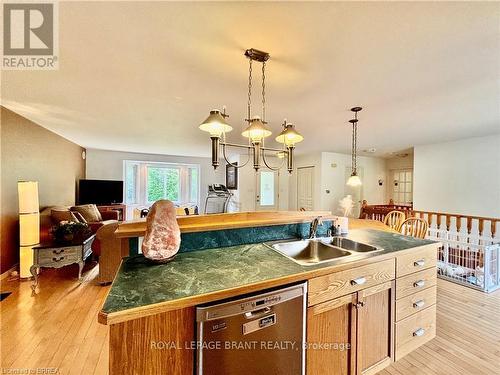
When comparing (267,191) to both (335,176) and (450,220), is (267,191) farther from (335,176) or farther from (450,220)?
(450,220)

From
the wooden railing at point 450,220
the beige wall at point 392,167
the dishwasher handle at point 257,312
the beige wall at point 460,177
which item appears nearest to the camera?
the dishwasher handle at point 257,312

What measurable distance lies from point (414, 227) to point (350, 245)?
6.26ft

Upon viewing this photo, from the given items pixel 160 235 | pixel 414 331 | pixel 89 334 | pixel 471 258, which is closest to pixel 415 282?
pixel 414 331

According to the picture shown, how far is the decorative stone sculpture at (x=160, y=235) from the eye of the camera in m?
1.30

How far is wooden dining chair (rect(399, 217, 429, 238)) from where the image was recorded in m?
2.97

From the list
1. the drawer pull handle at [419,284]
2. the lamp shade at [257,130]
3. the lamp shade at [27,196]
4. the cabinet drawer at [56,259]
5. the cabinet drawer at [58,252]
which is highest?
the lamp shade at [257,130]

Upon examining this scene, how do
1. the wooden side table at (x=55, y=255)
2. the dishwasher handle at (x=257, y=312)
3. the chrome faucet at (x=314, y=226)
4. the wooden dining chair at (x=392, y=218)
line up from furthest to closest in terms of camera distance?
the wooden dining chair at (x=392, y=218)
the wooden side table at (x=55, y=255)
the chrome faucet at (x=314, y=226)
the dishwasher handle at (x=257, y=312)

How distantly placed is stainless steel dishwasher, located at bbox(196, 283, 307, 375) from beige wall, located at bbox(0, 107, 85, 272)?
376cm

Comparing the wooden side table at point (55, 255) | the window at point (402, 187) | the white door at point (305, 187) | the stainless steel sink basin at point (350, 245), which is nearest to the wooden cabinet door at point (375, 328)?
the stainless steel sink basin at point (350, 245)

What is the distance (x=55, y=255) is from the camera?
9.32ft

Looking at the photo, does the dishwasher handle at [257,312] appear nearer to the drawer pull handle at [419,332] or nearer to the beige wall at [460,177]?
the drawer pull handle at [419,332]

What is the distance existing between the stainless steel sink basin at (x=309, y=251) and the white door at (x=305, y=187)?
4.83 m

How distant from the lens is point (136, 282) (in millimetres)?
1106

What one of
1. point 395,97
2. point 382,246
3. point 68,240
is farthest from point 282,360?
point 68,240
